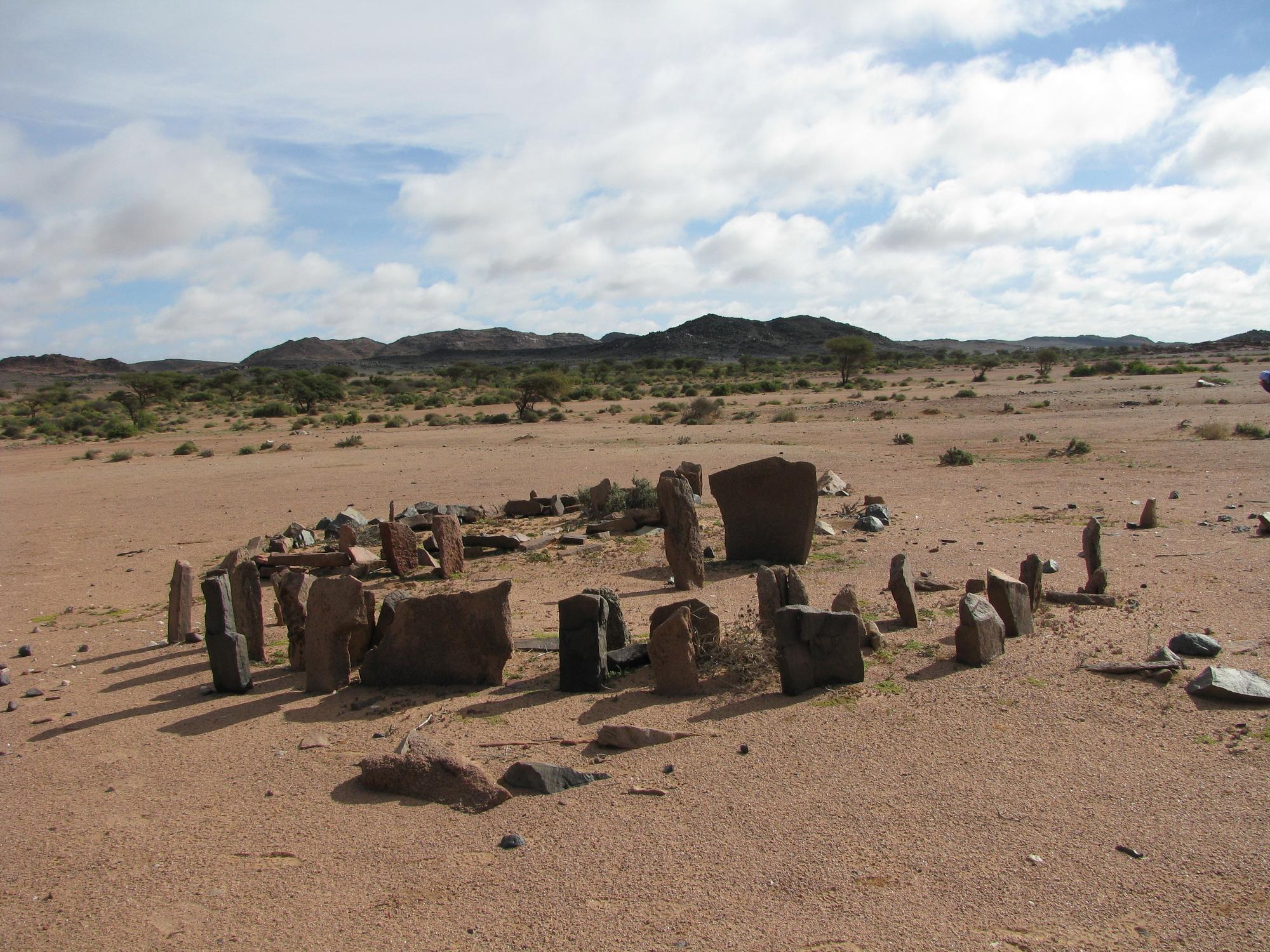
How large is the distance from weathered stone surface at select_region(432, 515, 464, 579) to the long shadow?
9.73 ft

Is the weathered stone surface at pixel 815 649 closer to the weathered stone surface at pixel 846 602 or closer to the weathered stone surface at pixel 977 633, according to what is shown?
the weathered stone surface at pixel 846 602

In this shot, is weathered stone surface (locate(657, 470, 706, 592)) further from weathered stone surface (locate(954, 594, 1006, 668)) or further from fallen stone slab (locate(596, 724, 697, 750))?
fallen stone slab (locate(596, 724, 697, 750))

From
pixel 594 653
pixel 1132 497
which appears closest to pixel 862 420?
pixel 1132 497

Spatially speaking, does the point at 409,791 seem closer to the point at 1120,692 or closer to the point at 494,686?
the point at 494,686

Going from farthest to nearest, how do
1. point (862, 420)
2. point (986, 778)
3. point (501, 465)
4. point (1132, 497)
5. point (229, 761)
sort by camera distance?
point (862, 420) < point (501, 465) < point (1132, 497) < point (229, 761) < point (986, 778)

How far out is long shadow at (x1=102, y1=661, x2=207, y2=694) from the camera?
6809 millimetres

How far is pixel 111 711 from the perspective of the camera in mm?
6270

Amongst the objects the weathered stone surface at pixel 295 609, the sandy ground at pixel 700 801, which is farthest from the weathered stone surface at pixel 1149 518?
the weathered stone surface at pixel 295 609

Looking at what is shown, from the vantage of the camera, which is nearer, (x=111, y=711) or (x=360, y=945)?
(x=360, y=945)

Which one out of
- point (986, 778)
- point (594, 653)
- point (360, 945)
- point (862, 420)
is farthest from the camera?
point (862, 420)

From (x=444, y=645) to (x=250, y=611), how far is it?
2.06 meters

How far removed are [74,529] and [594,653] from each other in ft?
40.2

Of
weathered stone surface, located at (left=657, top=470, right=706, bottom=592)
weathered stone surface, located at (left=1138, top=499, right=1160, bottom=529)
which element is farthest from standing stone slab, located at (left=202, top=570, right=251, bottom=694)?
weathered stone surface, located at (left=1138, top=499, right=1160, bottom=529)

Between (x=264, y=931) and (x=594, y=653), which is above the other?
(x=594, y=653)
